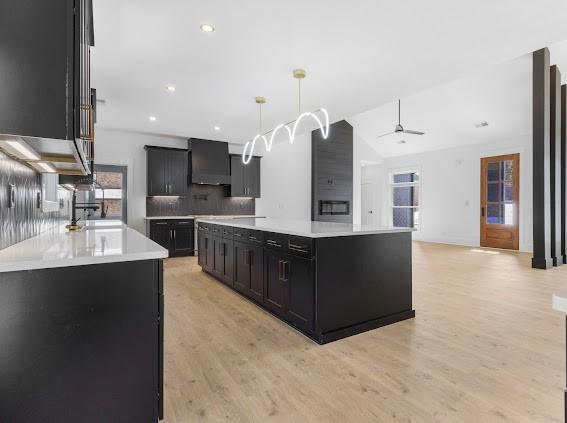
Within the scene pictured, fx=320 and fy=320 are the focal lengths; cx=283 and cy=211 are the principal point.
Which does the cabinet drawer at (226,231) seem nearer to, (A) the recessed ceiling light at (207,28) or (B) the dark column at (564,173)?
(A) the recessed ceiling light at (207,28)

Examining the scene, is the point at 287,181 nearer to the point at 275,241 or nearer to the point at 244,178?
the point at 244,178

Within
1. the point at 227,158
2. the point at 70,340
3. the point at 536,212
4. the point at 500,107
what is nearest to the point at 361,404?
the point at 70,340

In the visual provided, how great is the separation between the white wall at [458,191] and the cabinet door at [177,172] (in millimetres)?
6781

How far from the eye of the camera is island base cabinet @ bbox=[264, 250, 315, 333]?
8.35ft

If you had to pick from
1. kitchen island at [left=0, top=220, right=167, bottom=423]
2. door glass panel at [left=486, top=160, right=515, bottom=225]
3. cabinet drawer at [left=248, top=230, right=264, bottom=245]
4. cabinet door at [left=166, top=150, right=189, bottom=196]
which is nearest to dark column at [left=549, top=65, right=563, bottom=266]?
door glass panel at [left=486, top=160, right=515, bottom=225]

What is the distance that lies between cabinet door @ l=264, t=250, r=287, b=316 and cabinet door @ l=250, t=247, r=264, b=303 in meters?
0.08

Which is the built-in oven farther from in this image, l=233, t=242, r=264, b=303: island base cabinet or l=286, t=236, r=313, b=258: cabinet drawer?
l=286, t=236, r=313, b=258: cabinet drawer

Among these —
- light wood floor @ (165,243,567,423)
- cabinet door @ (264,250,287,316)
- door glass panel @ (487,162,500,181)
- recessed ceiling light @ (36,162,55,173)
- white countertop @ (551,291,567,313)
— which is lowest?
light wood floor @ (165,243,567,423)

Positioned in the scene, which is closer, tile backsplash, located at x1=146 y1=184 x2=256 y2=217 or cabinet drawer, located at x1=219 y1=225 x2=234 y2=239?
cabinet drawer, located at x1=219 y1=225 x2=234 y2=239

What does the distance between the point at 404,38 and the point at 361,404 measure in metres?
3.19

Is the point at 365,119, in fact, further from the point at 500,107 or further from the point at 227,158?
the point at 227,158

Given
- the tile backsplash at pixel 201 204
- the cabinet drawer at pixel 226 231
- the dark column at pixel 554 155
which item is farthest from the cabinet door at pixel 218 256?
the dark column at pixel 554 155

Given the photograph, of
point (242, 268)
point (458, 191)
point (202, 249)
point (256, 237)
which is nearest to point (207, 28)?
point (256, 237)

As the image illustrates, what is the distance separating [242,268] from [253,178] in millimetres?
4576
